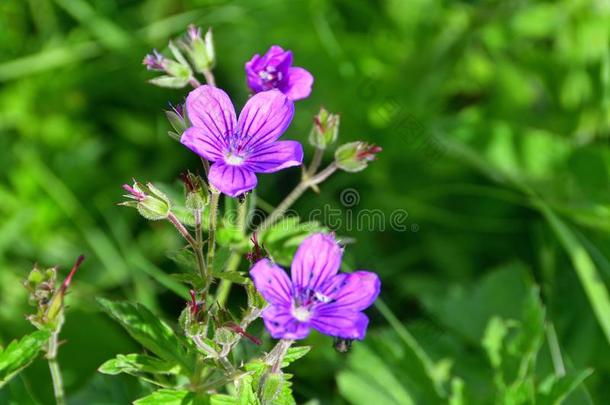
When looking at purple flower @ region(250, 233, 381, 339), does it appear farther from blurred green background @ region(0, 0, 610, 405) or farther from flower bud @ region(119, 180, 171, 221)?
blurred green background @ region(0, 0, 610, 405)

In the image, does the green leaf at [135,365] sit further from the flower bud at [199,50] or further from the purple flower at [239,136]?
the flower bud at [199,50]

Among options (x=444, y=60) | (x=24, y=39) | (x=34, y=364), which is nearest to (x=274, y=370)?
(x=34, y=364)

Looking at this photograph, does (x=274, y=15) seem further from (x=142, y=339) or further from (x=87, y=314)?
(x=142, y=339)

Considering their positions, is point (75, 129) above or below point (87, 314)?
above

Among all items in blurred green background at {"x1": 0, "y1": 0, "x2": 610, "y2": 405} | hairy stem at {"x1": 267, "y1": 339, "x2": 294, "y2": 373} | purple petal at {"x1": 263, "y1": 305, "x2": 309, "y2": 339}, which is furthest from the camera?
blurred green background at {"x1": 0, "y1": 0, "x2": 610, "y2": 405}

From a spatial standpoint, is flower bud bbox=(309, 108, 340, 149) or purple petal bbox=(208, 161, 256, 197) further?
flower bud bbox=(309, 108, 340, 149)

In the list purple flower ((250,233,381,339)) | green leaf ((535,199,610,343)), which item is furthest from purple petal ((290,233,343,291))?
green leaf ((535,199,610,343))

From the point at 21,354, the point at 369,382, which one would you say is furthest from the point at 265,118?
the point at 369,382
